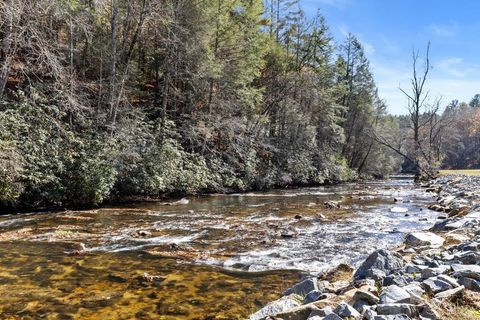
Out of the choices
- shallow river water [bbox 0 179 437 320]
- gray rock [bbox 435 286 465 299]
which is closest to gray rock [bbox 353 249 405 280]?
gray rock [bbox 435 286 465 299]

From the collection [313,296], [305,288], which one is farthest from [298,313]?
[305,288]

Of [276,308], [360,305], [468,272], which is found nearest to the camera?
[360,305]

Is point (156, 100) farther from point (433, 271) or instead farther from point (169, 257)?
point (433, 271)

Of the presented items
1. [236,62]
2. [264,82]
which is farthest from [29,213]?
[264,82]

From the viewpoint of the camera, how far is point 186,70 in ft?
67.4

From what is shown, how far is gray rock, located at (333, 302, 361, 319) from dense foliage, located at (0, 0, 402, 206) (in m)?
10.2

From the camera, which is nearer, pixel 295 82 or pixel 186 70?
pixel 186 70

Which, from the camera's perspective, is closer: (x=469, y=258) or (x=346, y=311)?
(x=346, y=311)

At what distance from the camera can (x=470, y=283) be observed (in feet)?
12.1

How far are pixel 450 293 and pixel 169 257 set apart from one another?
4872 mm

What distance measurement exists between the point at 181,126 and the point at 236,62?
5.52 m

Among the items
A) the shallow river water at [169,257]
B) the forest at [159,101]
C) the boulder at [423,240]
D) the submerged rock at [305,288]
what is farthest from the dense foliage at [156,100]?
the boulder at [423,240]

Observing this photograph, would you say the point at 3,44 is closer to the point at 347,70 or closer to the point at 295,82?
the point at 295,82

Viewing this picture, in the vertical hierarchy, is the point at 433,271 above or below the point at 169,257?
above
